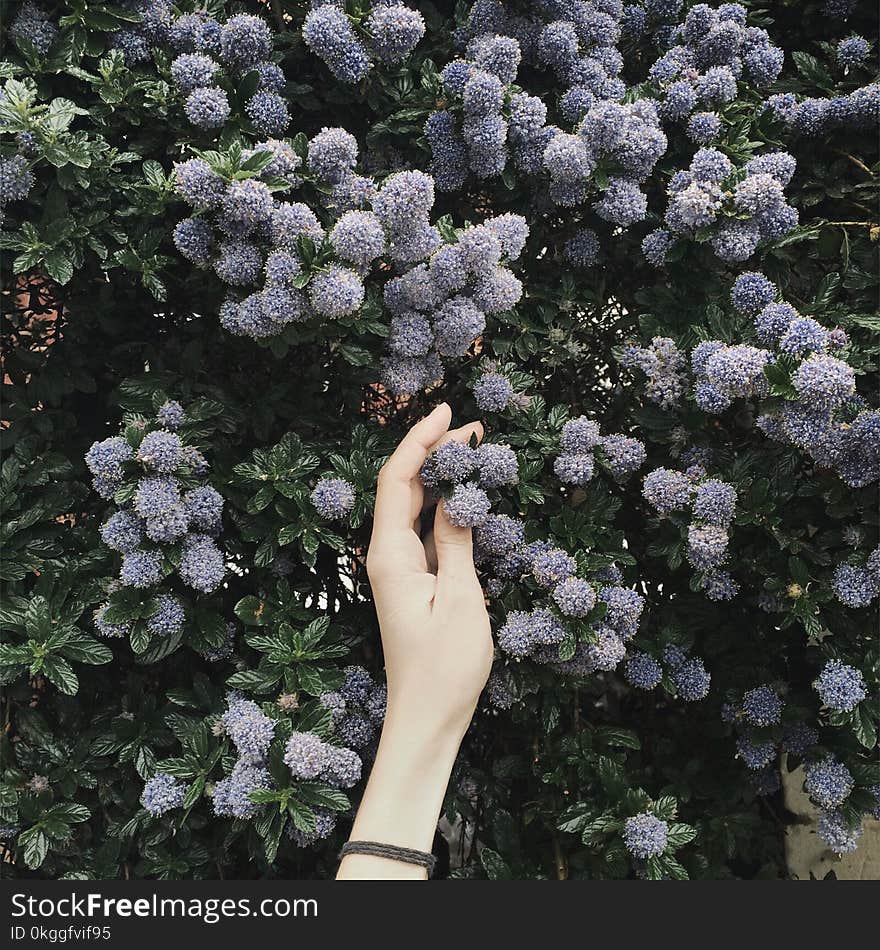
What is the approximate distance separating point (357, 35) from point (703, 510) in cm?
114

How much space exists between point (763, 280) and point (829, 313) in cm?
15

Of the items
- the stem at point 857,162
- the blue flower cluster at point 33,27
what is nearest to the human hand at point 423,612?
the blue flower cluster at point 33,27

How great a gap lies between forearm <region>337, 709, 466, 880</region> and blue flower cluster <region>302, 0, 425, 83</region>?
1.23 metres

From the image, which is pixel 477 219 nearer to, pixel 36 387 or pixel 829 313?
pixel 829 313

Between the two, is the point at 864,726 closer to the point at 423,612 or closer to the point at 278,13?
the point at 423,612

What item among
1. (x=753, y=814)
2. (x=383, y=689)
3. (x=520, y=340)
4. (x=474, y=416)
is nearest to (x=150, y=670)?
(x=383, y=689)

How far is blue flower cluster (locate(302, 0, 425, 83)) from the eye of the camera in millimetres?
1600

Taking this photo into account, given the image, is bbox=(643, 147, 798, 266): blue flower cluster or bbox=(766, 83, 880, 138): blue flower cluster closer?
bbox=(643, 147, 798, 266): blue flower cluster

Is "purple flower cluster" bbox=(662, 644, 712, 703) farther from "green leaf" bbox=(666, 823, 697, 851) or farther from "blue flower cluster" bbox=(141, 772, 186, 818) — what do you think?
"blue flower cluster" bbox=(141, 772, 186, 818)

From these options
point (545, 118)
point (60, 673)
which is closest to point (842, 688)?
point (545, 118)

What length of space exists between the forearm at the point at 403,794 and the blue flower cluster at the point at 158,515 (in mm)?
478

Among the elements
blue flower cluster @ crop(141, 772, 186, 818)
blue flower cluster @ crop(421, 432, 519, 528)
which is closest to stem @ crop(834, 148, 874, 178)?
blue flower cluster @ crop(421, 432, 519, 528)

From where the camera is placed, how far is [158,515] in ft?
5.02

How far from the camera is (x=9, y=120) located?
1.44 m
